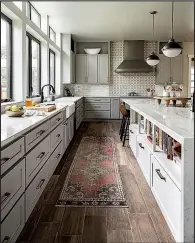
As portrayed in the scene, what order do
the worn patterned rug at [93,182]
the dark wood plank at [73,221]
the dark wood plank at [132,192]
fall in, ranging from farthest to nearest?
the worn patterned rug at [93,182], the dark wood plank at [132,192], the dark wood plank at [73,221]

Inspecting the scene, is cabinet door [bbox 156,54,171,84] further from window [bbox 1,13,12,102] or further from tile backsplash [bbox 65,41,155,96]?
window [bbox 1,13,12,102]

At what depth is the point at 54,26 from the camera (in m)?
7.55

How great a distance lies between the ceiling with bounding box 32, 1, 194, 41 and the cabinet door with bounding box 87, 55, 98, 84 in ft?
2.17

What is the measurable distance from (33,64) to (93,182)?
145 inches

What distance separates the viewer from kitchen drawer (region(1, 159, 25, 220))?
157 centimetres

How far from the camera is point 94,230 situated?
2.16 metres

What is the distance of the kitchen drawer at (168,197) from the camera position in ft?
6.17

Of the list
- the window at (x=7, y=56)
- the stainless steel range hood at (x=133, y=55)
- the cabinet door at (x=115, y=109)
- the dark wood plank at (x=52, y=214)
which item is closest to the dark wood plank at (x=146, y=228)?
the dark wood plank at (x=52, y=214)

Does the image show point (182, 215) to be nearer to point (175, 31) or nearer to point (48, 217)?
point (48, 217)

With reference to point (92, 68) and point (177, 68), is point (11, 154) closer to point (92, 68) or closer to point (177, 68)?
point (92, 68)

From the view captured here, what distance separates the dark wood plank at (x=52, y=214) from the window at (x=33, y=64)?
3.39 m

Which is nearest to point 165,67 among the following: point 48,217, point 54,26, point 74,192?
point 54,26

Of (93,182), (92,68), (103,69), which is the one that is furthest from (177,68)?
(93,182)

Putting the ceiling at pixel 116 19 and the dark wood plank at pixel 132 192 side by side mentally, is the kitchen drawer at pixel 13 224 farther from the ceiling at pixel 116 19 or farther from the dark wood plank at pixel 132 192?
the ceiling at pixel 116 19
